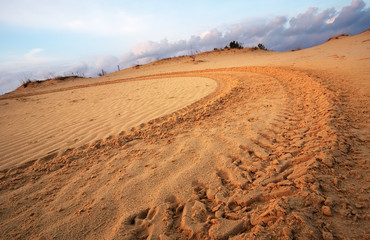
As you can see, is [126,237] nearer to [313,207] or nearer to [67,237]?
[67,237]

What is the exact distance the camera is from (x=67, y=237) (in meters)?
1.36

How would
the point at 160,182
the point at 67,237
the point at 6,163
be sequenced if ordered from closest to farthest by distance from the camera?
the point at 67,237 < the point at 160,182 < the point at 6,163

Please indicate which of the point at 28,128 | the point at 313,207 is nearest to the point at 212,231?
the point at 313,207

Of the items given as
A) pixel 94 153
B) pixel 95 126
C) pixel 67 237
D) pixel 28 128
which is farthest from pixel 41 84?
pixel 67 237

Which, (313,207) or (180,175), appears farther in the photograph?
(180,175)

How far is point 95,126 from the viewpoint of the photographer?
12.1 feet

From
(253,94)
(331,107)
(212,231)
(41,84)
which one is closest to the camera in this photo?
(212,231)

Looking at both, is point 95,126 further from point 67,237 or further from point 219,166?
point 219,166

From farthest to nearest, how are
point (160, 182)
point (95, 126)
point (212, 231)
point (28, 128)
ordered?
1. point (28, 128)
2. point (95, 126)
3. point (160, 182)
4. point (212, 231)

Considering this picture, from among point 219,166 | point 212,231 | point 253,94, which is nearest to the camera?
point 212,231

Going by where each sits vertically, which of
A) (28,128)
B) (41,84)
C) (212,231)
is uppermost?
(41,84)

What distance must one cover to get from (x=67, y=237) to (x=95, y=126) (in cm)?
262

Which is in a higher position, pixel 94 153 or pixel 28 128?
pixel 28 128

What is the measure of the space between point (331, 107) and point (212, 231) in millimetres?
3029
